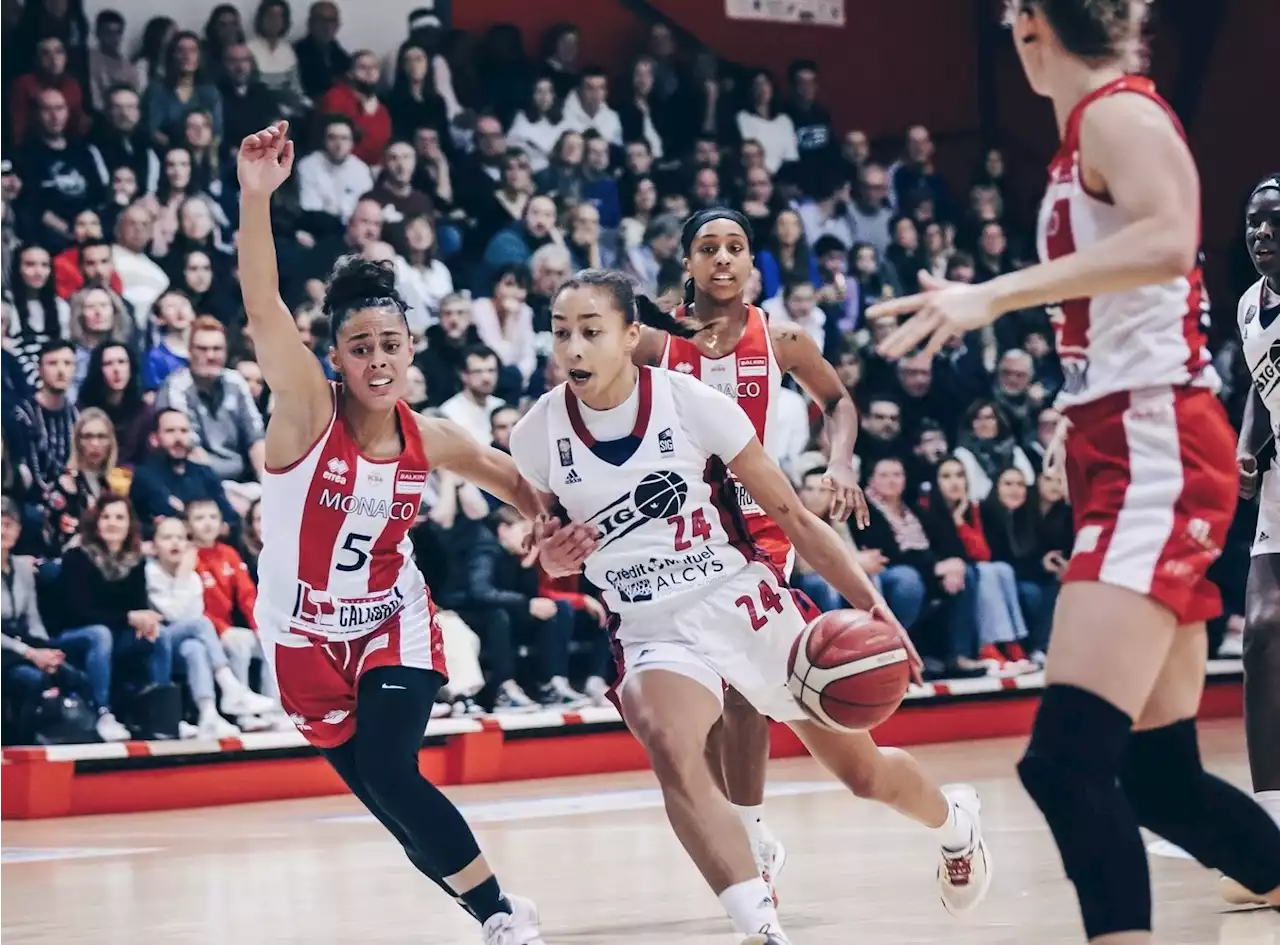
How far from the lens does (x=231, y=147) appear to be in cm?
1223

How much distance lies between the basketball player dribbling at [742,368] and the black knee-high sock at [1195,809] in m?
2.23

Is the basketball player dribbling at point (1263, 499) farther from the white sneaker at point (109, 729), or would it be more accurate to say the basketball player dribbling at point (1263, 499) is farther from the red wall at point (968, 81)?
the red wall at point (968, 81)

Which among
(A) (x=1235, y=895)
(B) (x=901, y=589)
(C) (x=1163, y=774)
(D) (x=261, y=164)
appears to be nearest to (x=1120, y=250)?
(C) (x=1163, y=774)

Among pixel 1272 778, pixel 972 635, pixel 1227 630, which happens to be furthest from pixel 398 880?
pixel 1227 630

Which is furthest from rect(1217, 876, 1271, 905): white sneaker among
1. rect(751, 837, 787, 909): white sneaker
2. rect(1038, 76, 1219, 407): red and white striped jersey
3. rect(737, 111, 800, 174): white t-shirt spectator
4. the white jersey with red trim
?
rect(737, 111, 800, 174): white t-shirt spectator

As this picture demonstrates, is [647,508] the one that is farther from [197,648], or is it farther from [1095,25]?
[197,648]

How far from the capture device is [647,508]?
17.3 ft

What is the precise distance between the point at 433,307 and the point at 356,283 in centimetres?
661

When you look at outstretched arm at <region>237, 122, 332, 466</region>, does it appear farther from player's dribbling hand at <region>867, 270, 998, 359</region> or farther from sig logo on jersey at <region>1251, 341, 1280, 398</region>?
sig logo on jersey at <region>1251, 341, 1280, 398</region>

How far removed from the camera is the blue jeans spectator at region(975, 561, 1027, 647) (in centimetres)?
1206

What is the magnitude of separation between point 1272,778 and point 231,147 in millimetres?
8236

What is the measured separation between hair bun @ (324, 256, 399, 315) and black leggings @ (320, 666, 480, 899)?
3.13 feet

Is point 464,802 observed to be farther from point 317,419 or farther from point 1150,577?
point 1150,577

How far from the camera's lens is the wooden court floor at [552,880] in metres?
5.68
